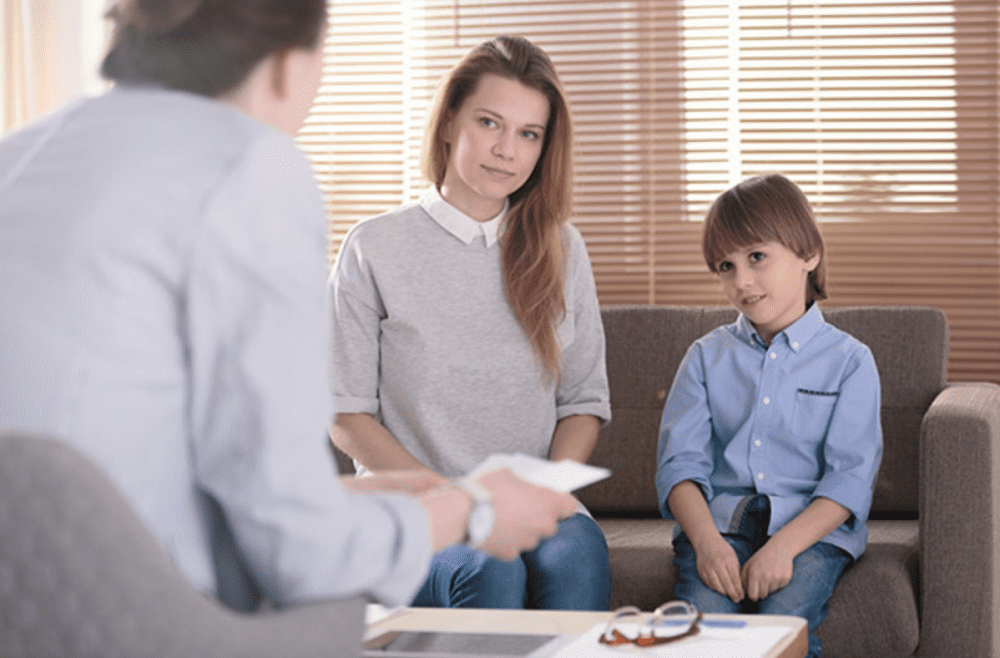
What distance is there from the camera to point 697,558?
2.12 m

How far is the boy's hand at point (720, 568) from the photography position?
2.06 m

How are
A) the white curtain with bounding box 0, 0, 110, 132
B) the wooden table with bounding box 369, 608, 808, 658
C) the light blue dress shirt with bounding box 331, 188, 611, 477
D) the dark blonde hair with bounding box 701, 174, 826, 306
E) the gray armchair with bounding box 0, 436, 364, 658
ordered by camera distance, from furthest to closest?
the white curtain with bounding box 0, 0, 110, 132 → the dark blonde hair with bounding box 701, 174, 826, 306 → the light blue dress shirt with bounding box 331, 188, 611, 477 → the wooden table with bounding box 369, 608, 808, 658 → the gray armchair with bounding box 0, 436, 364, 658

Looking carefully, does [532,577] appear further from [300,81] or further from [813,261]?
[300,81]

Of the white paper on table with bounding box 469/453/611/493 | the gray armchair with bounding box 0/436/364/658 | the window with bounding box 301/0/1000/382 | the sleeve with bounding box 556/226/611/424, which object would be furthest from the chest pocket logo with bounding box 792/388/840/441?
the gray armchair with bounding box 0/436/364/658

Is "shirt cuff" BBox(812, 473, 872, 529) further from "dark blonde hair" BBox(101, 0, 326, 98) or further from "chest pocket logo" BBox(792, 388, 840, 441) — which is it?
"dark blonde hair" BBox(101, 0, 326, 98)

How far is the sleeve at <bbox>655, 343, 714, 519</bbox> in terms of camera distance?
2244 mm

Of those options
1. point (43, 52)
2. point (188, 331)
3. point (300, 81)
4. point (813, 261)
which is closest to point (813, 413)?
point (813, 261)

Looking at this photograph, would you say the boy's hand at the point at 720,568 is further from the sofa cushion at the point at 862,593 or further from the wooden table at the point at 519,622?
the wooden table at the point at 519,622

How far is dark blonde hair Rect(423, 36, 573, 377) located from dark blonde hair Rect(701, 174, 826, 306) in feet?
0.98

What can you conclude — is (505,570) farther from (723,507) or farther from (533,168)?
(533,168)

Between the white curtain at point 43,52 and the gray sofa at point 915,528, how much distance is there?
208 centimetres

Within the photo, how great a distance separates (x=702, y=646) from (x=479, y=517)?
1.17ft

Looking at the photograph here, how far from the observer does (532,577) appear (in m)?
2.00

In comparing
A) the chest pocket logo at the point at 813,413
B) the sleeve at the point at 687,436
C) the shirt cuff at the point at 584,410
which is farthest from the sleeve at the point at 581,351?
the chest pocket logo at the point at 813,413
